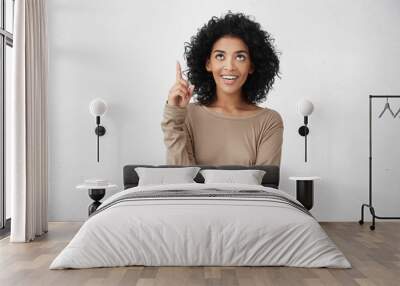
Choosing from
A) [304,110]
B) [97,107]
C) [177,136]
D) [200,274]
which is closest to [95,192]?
[97,107]

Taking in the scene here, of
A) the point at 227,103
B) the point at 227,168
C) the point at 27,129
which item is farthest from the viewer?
the point at 227,103

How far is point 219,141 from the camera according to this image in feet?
21.3

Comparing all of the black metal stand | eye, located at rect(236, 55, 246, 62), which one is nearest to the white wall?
the black metal stand

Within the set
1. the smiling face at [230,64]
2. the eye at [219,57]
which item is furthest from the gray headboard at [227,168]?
the eye at [219,57]

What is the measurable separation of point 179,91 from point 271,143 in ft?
4.00

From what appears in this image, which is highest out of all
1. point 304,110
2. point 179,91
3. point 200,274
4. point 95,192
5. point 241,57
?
point 241,57

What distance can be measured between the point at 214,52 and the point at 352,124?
74.2 inches

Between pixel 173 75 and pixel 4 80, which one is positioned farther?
pixel 173 75

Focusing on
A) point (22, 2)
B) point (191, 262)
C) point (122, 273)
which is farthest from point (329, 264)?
point (22, 2)

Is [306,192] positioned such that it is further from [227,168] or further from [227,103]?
[227,103]

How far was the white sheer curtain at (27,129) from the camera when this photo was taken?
568cm

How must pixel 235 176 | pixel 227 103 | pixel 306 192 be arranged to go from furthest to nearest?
pixel 306 192 < pixel 227 103 < pixel 235 176

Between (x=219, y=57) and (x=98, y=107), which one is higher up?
(x=219, y=57)

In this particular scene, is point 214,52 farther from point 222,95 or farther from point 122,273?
point 122,273
